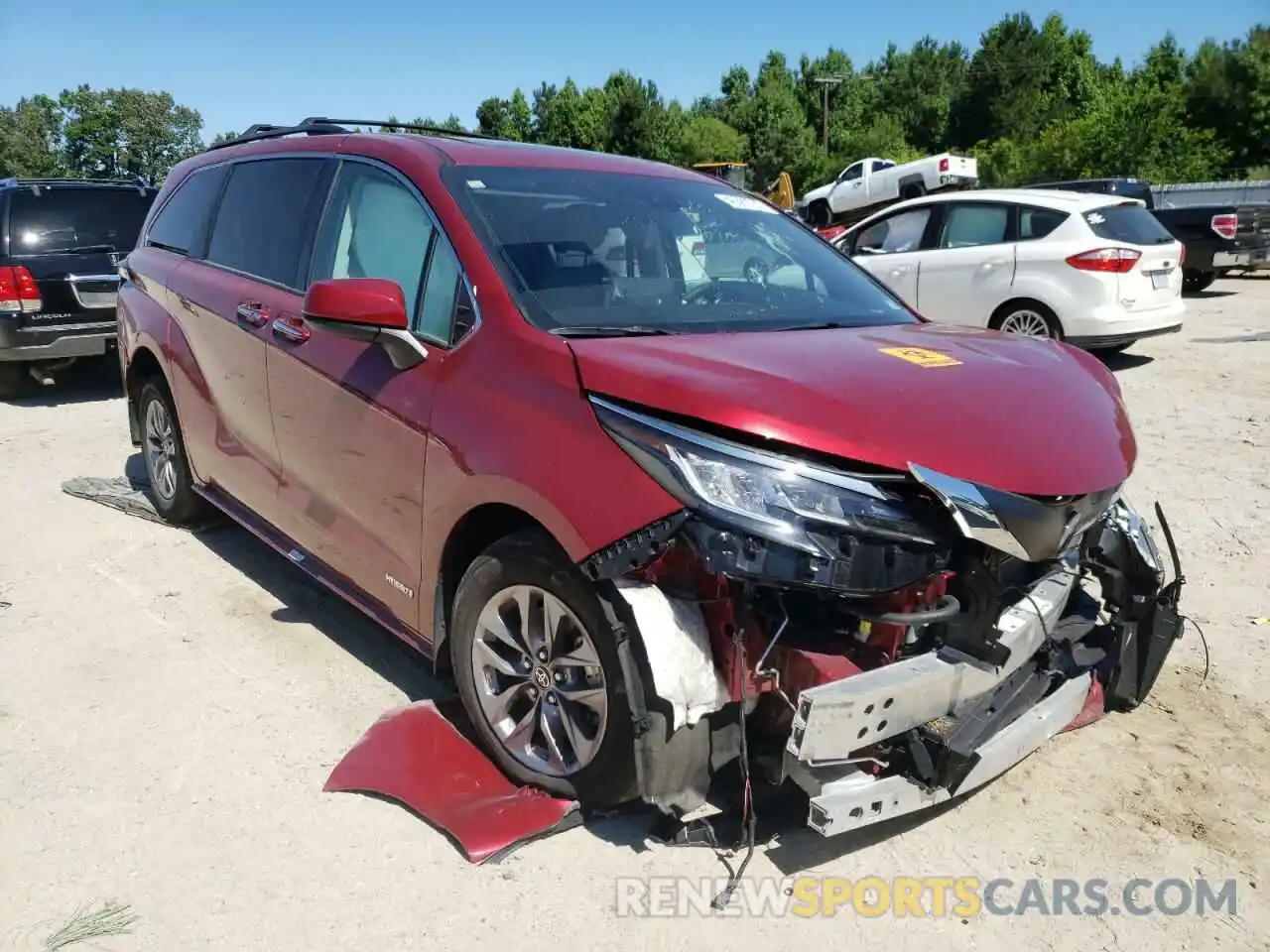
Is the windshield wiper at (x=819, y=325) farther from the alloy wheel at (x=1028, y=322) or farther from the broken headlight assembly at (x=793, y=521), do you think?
the alloy wheel at (x=1028, y=322)

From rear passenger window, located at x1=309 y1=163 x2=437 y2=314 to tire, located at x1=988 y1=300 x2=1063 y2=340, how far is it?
23.9 ft

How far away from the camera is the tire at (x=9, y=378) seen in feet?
32.4

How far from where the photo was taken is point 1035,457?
2598 mm

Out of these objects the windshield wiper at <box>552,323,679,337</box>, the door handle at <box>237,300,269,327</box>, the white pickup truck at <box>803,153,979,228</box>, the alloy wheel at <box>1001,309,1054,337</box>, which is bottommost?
the alloy wheel at <box>1001,309,1054,337</box>

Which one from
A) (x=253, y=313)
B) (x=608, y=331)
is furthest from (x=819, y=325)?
(x=253, y=313)

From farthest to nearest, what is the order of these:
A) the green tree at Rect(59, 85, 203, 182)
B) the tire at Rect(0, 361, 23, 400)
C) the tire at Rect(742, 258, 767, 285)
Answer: the green tree at Rect(59, 85, 203, 182)
the tire at Rect(0, 361, 23, 400)
the tire at Rect(742, 258, 767, 285)

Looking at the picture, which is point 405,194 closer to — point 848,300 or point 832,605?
point 848,300

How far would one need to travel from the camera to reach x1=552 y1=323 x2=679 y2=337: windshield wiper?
296 centimetres

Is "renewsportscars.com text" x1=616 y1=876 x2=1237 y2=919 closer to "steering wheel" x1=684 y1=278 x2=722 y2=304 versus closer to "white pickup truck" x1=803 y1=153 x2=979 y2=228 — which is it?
"steering wheel" x1=684 y1=278 x2=722 y2=304

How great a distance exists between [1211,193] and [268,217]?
27.3 metres

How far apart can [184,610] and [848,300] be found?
3165 mm

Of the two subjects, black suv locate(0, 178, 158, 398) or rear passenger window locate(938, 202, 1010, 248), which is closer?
black suv locate(0, 178, 158, 398)

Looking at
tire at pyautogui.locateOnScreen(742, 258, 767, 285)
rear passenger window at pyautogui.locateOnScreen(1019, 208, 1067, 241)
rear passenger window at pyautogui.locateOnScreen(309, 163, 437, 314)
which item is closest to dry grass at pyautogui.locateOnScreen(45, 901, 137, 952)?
rear passenger window at pyautogui.locateOnScreen(309, 163, 437, 314)

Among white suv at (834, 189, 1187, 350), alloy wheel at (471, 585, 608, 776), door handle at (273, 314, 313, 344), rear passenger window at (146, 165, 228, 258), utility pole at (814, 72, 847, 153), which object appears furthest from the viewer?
utility pole at (814, 72, 847, 153)
